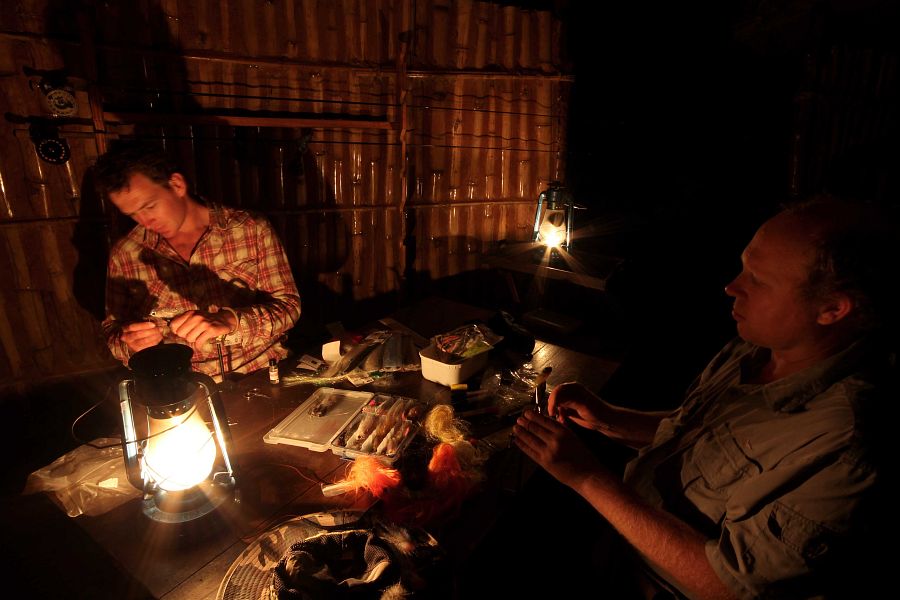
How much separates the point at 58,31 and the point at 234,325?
3.05 m

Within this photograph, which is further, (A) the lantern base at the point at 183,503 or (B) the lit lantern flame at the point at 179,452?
(A) the lantern base at the point at 183,503

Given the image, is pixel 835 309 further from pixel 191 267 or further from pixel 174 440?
pixel 191 267

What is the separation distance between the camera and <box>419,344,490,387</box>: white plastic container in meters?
2.47

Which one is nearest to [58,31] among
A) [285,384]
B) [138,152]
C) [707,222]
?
[138,152]

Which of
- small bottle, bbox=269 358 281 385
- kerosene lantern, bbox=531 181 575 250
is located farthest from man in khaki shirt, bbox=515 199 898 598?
kerosene lantern, bbox=531 181 575 250

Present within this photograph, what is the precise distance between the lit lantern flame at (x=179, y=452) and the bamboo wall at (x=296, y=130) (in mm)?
3340

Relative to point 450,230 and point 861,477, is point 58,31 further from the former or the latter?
point 861,477

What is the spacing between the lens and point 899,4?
418 centimetres

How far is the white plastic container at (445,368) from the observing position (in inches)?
97.2

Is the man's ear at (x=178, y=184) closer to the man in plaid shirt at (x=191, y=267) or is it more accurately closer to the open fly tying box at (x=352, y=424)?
the man in plaid shirt at (x=191, y=267)

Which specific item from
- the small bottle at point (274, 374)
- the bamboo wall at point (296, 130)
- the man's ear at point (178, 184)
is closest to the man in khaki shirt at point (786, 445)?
the small bottle at point (274, 374)

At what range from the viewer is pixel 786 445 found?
140 centimetres

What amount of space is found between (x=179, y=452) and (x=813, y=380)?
1996mm

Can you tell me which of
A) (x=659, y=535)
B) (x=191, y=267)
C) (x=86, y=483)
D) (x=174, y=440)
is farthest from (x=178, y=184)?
(x=659, y=535)
